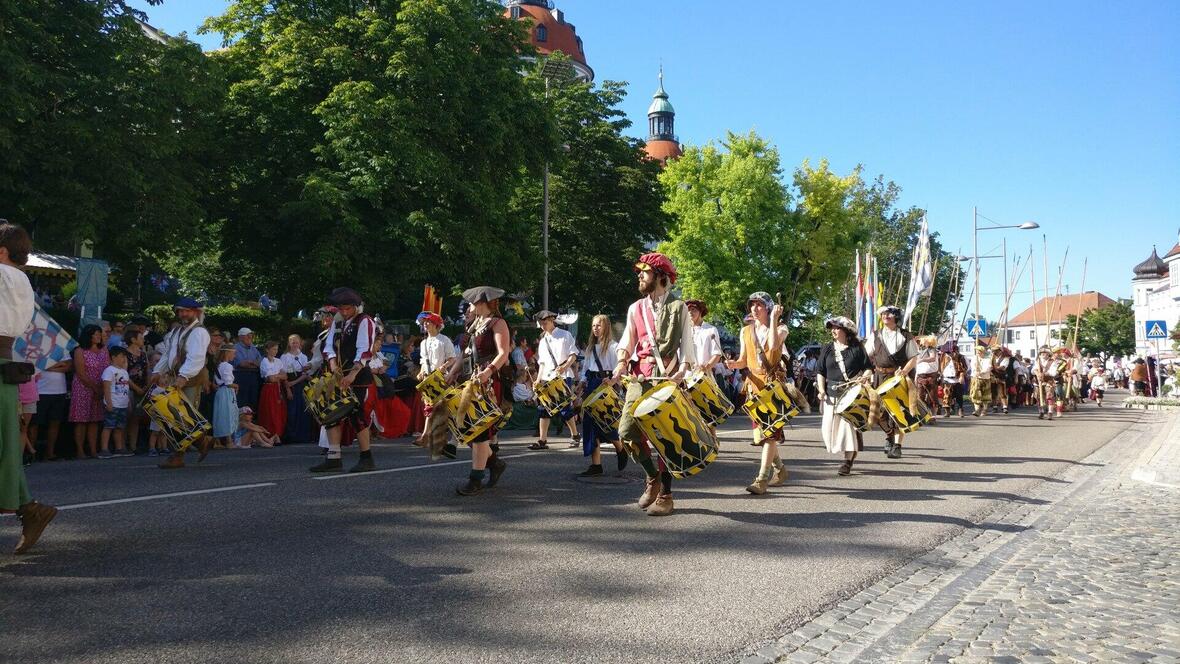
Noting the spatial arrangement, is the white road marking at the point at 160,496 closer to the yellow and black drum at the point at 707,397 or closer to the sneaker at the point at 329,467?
the sneaker at the point at 329,467

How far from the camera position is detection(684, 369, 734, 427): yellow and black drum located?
303 inches

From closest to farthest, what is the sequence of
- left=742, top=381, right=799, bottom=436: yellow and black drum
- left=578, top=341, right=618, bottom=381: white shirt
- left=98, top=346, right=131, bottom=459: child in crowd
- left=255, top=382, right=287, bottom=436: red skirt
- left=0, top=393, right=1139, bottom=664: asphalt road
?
left=0, top=393, right=1139, bottom=664: asphalt road, left=742, top=381, right=799, bottom=436: yellow and black drum, left=98, top=346, right=131, bottom=459: child in crowd, left=578, top=341, right=618, bottom=381: white shirt, left=255, top=382, right=287, bottom=436: red skirt

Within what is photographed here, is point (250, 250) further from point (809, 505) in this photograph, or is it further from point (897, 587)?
point (897, 587)

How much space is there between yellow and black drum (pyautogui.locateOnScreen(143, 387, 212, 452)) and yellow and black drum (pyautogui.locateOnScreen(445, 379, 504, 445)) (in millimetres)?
3422

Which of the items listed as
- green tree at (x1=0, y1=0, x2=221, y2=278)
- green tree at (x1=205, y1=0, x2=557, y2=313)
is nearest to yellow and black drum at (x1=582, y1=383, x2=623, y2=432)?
green tree at (x1=0, y1=0, x2=221, y2=278)

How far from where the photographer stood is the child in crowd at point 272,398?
1478 centimetres

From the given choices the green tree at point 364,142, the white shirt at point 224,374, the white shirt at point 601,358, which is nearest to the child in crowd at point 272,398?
the white shirt at point 224,374

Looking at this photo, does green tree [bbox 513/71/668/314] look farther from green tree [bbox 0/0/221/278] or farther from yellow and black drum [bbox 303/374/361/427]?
yellow and black drum [bbox 303/374/361/427]

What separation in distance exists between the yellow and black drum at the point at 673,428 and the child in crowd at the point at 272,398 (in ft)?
30.5

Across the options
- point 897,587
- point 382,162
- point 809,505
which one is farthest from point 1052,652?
point 382,162

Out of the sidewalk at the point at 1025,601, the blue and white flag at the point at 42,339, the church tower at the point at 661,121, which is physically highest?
the church tower at the point at 661,121

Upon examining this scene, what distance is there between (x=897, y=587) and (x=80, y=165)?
64.0 feet

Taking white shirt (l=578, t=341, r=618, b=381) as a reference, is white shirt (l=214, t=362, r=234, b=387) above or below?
below

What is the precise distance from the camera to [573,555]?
19.5ft
